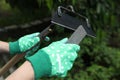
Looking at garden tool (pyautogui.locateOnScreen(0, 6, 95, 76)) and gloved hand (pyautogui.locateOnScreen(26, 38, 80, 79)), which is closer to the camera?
gloved hand (pyautogui.locateOnScreen(26, 38, 80, 79))

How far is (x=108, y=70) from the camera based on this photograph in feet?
13.8

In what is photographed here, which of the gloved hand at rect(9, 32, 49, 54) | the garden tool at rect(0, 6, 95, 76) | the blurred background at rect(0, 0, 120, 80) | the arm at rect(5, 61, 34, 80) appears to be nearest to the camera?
the arm at rect(5, 61, 34, 80)

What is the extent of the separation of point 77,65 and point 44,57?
2.40 meters

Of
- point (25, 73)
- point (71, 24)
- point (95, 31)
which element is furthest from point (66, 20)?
point (95, 31)

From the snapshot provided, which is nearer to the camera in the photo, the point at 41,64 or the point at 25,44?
the point at 41,64

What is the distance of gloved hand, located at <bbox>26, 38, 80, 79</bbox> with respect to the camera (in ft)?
6.16

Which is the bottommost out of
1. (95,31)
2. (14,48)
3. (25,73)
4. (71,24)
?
(95,31)

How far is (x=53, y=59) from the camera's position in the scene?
6.21ft

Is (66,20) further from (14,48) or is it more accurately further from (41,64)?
(14,48)

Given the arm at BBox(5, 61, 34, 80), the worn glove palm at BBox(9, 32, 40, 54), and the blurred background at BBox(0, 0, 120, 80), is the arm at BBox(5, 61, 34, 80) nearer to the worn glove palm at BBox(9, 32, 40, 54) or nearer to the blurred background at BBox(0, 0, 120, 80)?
the worn glove palm at BBox(9, 32, 40, 54)

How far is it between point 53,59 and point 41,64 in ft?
0.19

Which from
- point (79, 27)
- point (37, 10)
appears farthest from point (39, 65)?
point (37, 10)

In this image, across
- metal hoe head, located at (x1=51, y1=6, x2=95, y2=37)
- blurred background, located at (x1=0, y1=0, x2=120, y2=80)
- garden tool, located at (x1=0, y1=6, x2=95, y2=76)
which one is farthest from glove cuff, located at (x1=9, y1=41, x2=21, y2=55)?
blurred background, located at (x1=0, y1=0, x2=120, y2=80)

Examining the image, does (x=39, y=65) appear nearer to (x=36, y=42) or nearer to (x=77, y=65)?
(x=36, y=42)
